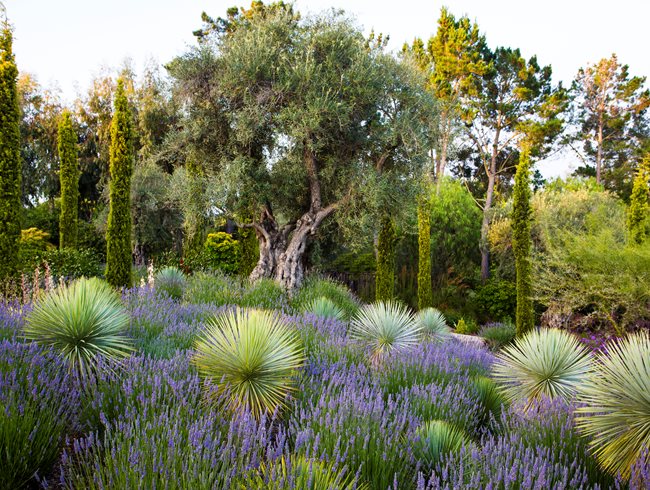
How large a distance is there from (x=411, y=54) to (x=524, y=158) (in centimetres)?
483

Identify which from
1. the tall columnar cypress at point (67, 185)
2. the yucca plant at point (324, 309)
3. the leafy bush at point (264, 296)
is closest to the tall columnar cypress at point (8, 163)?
the tall columnar cypress at point (67, 185)

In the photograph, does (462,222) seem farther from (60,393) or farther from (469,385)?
(60,393)

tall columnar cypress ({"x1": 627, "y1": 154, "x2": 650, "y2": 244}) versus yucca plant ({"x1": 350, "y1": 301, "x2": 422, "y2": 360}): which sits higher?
tall columnar cypress ({"x1": 627, "y1": 154, "x2": 650, "y2": 244})

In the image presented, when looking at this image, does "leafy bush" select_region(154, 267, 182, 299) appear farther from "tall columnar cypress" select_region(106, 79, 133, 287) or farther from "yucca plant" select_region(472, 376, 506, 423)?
"yucca plant" select_region(472, 376, 506, 423)

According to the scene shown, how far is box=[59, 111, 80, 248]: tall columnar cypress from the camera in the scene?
15.5 meters

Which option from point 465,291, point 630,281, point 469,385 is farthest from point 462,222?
point 469,385

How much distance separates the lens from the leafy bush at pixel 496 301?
19391 mm

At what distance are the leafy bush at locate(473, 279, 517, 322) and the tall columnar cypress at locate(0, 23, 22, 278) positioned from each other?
1632 centimetres

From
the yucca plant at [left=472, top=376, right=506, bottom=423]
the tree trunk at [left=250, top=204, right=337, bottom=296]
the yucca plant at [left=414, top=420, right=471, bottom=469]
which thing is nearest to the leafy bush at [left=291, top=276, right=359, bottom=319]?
the tree trunk at [left=250, top=204, right=337, bottom=296]

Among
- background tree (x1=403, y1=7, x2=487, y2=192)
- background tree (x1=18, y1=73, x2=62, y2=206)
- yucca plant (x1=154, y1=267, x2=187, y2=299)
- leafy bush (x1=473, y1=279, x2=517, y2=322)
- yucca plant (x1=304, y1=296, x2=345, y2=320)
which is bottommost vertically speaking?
leafy bush (x1=473, y1=279, x2=517, y2=322)

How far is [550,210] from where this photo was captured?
20141mm

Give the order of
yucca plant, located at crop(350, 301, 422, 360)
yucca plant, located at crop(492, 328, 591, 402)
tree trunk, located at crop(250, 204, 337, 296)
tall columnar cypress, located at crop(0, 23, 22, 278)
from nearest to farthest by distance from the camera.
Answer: yucca plant, located at crop(492, 328, 591, 402) < yucca plant, located at crop(350, 301, 422, 360) < tall columnar cypress, located at crop(0, 23, 22, 278) < tree trunk, located at crop(250, 204, 337, 296)

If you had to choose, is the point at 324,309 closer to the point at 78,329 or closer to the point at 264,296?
the point at 264,296

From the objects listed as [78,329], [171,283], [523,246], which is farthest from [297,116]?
[523,246]
